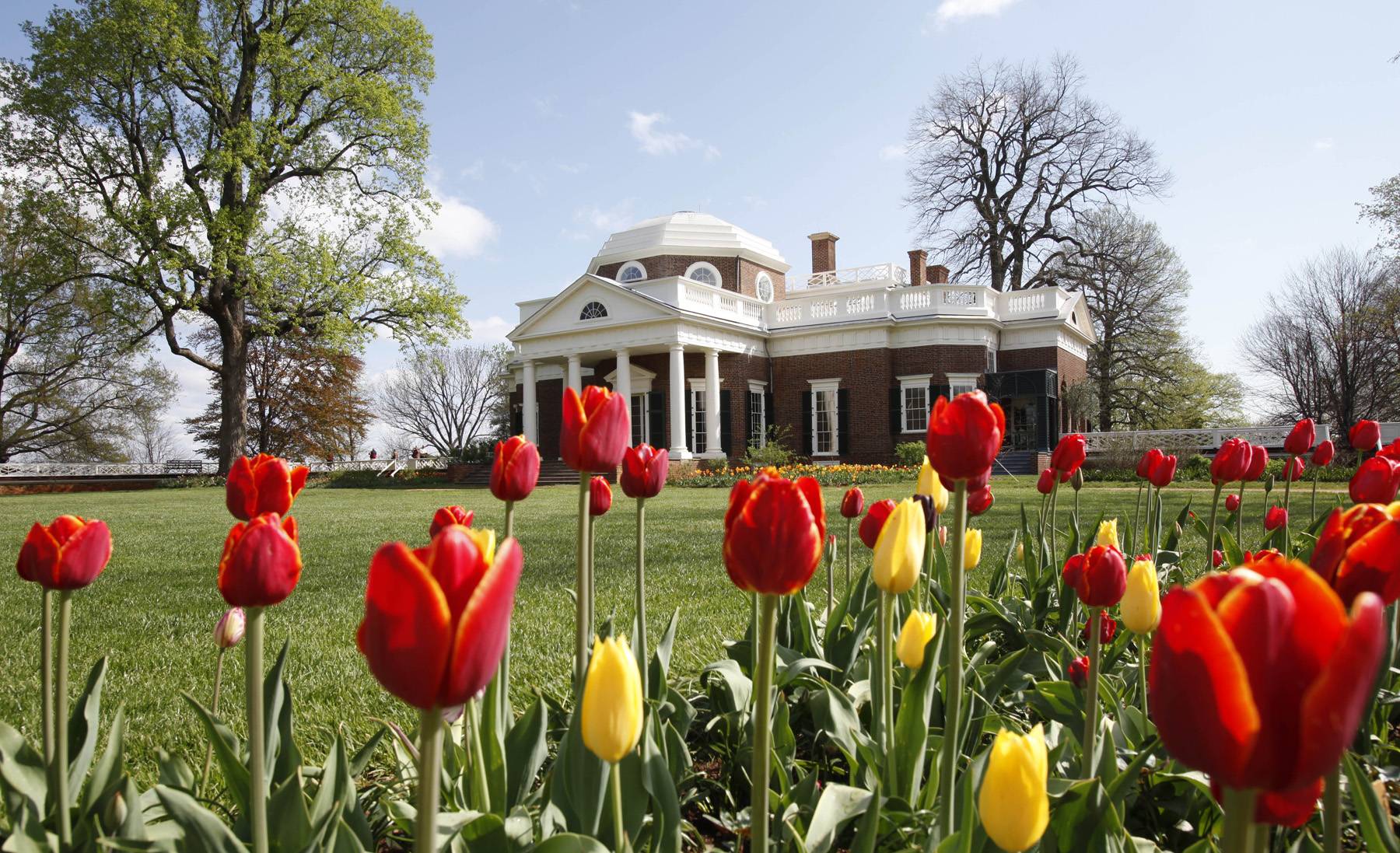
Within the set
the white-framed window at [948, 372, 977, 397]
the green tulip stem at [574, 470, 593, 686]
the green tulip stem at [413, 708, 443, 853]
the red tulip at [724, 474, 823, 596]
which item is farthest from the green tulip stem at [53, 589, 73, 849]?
the white-framed window at [948, 372, 977, 397]

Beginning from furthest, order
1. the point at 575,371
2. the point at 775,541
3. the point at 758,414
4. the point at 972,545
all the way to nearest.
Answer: the point at 758,414, the point at 575,371, the point at 972,545, the point at 775,541

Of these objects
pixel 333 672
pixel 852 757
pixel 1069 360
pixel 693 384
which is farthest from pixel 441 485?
pixel 852 757

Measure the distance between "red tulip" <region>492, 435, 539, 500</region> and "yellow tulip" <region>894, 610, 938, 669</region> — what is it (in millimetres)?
712

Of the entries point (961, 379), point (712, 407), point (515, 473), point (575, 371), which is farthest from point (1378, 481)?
point (575, 371)

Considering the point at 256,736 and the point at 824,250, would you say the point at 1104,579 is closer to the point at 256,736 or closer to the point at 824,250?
the point at 256,736

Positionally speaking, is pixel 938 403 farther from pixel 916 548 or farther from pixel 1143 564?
pixel 1143 564

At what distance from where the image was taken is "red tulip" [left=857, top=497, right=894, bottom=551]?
77.5 inches

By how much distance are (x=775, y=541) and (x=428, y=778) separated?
0.42m

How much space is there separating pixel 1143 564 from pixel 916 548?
47 centimetres

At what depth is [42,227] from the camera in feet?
74.2

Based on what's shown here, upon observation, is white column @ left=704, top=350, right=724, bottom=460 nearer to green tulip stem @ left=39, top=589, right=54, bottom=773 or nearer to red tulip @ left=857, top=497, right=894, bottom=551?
red tulip @ left=857, top=497, right=894, bottom=551

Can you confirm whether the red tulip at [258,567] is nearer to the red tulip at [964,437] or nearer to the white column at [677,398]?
the red tulip at [964,437]

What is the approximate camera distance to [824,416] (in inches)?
1013

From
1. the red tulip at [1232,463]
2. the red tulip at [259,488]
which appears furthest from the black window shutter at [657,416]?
the red tulip at [259,488]
